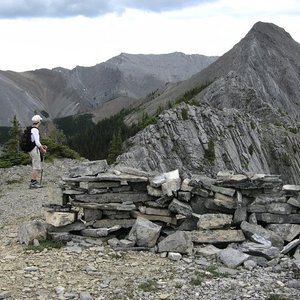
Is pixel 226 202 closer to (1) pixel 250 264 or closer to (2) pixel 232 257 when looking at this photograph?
(2) pixel 232 257

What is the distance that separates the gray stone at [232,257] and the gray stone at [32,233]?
17.7 ft

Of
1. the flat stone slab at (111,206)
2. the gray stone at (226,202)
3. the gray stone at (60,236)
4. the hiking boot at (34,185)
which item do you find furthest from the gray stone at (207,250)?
the hiking boot at (34,185)

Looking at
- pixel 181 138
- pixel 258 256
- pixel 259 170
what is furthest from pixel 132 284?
pixel 259 170

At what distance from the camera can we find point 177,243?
12789 mm

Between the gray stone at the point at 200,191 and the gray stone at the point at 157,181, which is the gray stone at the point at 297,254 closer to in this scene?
the gray stone at the point at 200,191

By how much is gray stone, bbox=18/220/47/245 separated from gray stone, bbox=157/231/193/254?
11.9ft

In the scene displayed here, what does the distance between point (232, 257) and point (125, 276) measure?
2.98m

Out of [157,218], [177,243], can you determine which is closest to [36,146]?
[157,218]

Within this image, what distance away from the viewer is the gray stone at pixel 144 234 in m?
13.2

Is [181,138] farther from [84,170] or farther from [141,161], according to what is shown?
[84,170]

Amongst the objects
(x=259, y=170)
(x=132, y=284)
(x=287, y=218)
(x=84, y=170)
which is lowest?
(x=259, y=170)

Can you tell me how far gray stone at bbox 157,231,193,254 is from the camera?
500 inches

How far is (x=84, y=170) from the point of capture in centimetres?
1462

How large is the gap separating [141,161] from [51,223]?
6506 centimetres
